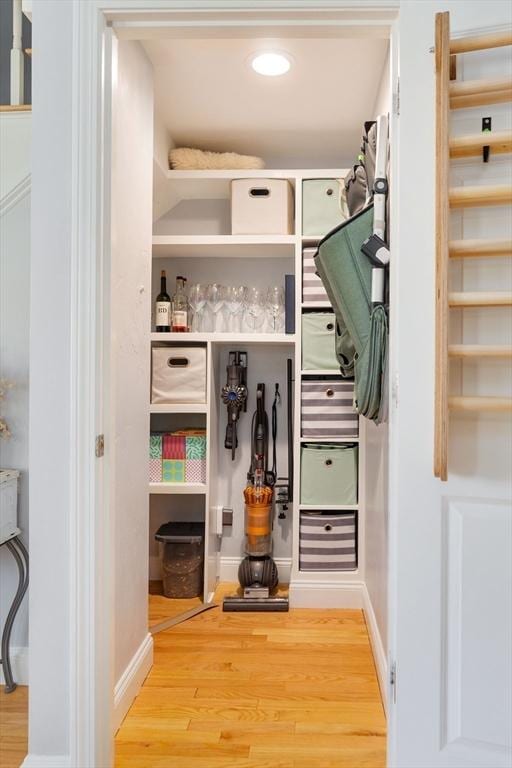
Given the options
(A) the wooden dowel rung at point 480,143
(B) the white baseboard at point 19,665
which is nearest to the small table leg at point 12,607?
(B) the white baseboard at point 19,665

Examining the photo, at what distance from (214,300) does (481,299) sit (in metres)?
2.01

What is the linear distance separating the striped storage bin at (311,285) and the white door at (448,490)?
1.57 m

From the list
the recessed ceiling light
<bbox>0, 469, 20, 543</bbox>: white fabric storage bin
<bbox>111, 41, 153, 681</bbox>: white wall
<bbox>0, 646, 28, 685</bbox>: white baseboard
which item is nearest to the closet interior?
the recessed ceiling light

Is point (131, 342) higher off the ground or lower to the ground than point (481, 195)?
lower

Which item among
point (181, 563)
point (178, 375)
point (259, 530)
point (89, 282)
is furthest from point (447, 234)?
point (181, 563)

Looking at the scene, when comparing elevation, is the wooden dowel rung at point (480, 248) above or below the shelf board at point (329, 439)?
above

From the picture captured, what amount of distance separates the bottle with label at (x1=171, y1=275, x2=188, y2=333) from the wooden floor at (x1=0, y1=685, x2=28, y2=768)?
5.97 ft

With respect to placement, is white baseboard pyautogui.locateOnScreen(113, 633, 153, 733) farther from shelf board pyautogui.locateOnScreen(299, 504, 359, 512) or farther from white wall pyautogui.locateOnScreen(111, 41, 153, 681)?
shelf board pyautogui.locateOnScreen(299, 504, 359, 512)

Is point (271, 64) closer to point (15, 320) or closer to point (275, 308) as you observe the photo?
point (275, 308)

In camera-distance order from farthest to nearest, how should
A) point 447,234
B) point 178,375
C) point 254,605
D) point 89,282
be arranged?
point 178,375 → point 254,605 → point 89,282 → point 447,234

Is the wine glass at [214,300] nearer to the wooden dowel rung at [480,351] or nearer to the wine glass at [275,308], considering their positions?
the wine glass at [275,308]

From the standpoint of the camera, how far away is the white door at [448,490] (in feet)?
4.98

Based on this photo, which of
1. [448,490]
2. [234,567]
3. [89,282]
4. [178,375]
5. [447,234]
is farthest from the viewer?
[234,567]

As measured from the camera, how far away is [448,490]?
5.07ft
